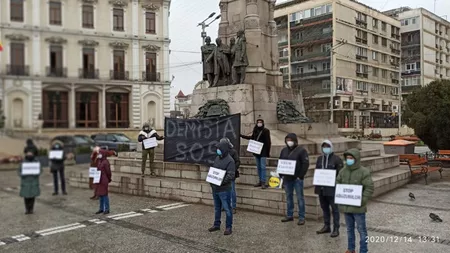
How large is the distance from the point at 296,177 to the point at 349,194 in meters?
1.88

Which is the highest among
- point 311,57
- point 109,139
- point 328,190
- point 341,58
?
point 311,57

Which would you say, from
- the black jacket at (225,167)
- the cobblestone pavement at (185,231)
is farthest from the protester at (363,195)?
the black jacket at (225,167)

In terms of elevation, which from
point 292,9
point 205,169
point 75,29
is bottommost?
point 205,169

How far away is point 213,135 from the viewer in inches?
409

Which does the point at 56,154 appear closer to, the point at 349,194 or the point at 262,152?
the point at 349,194

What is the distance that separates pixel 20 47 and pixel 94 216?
6910 millimetres

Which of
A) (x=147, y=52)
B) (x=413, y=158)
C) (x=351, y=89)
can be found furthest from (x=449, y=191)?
(x=351, y=89)

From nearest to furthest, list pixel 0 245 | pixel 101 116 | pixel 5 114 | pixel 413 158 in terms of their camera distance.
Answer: pixel 5 114
pixel 101 116
pixel 0 245
pixel 413 158

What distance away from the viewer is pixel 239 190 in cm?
934

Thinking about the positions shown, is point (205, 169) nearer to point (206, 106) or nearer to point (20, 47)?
Answer: point (206, 106)

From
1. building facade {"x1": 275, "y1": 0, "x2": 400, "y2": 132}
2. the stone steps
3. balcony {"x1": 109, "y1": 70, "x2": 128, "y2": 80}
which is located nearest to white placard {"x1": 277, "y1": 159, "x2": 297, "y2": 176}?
the stone steps

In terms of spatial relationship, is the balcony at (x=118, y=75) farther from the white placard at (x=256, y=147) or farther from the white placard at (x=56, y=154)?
the white placard at (x=256, y=147)

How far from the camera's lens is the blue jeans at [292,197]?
771 centimetres
